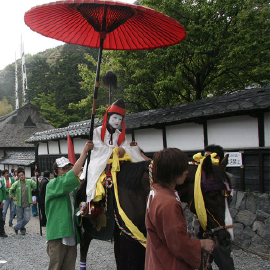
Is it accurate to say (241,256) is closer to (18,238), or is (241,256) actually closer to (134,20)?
(134,20)

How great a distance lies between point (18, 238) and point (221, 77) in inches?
369

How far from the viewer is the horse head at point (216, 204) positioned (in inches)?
92.7

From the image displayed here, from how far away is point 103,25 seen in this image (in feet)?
12.5

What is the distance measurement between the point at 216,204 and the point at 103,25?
283 centimetres

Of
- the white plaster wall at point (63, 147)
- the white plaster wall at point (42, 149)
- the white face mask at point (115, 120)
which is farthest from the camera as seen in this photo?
the white plaster wall at point (42, 149)

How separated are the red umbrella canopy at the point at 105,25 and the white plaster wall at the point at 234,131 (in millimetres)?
3178

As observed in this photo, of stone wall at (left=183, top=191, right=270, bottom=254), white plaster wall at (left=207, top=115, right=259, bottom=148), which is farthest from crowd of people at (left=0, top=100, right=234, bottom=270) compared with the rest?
stone wall at (left=183, top=191, right=270, bottom=254)

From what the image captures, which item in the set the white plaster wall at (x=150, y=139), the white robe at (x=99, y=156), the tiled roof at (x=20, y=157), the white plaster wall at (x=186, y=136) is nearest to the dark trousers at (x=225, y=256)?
the white robe at (x=99, y=156)

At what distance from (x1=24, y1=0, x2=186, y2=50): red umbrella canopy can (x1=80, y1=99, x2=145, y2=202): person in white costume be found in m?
1.14

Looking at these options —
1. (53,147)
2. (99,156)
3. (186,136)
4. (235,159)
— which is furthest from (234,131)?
(53,147)

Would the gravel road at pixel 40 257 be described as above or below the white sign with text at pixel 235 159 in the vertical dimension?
below

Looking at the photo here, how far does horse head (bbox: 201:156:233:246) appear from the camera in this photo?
2354 millimetres

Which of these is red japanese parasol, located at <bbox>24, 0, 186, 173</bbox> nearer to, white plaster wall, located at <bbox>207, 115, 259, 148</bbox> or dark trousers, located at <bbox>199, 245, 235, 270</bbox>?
dark trousers, located at <bbox>199, 245, 235, 270</bbox>

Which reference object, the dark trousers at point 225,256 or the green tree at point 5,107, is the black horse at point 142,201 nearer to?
the dark trousers at point 225,256
